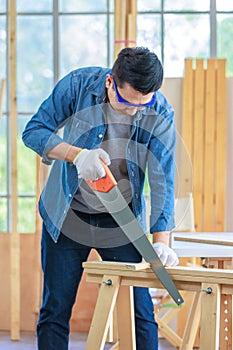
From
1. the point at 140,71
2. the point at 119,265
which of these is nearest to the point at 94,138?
the point at 140,71

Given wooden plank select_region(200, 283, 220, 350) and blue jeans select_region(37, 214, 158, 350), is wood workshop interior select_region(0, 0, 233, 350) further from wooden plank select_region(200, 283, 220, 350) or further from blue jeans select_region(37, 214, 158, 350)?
wooden plank select_region(200, 283, 220, 350)

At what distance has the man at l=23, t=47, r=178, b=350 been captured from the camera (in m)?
2.92

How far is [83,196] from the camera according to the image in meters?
2.98

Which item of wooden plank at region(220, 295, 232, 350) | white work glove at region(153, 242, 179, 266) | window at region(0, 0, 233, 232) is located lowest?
wooden plank at region(220, 295, 232, 350)

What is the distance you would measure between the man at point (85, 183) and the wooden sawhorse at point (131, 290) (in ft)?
0.58

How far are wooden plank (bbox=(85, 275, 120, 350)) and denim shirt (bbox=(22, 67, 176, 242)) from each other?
14.5 inches

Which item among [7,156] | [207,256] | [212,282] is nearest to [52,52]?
[7,156]

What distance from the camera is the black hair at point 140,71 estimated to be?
2.65m

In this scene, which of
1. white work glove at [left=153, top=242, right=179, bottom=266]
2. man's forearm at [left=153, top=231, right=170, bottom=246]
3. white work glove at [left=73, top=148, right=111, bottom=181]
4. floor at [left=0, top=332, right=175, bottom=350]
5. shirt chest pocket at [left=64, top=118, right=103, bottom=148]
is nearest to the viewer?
white work glove at [left=73, top=148, right=111, bottom=181]

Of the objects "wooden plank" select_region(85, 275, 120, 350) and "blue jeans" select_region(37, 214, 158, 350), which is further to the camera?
"blue jeans" select_region(37, 214, 158, 350)

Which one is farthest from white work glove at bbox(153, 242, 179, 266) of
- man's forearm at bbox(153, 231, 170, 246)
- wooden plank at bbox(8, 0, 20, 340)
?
wooden plank at bbox(8, 0, 20, 340)

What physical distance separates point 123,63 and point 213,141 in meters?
2.46

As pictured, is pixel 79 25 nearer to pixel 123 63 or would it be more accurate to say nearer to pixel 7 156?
pixel 7 156

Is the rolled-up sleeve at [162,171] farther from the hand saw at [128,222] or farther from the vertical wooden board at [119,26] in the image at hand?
the vertical wooden board at [119,26]
